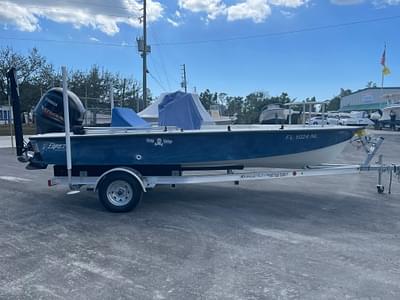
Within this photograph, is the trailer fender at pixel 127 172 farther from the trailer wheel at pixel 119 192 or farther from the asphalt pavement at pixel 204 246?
the asphalt pavement at pixel 204 246

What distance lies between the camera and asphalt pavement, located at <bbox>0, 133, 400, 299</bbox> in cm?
327

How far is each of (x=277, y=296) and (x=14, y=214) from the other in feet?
13.7

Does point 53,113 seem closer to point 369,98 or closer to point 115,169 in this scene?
point 115,169

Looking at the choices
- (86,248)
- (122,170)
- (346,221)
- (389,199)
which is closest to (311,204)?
(346,221)

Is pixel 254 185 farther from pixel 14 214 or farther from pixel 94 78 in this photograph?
pixel 94 78

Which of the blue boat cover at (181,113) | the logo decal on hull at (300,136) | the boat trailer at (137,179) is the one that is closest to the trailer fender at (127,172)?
the boat trailer at (137,179)

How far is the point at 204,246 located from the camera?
4262mm

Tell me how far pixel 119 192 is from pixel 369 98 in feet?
173

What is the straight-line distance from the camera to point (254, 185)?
7711 millimetres

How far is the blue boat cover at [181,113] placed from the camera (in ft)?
21.1

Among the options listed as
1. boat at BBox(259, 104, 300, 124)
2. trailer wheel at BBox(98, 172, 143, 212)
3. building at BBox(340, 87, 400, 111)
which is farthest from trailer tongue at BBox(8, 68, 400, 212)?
Result: building at BBox(340, 87, 400, 111)

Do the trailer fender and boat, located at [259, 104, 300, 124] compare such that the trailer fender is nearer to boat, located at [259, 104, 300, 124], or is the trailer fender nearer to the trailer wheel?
the trailer wheel

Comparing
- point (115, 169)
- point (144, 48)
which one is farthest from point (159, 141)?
point (144, 48)

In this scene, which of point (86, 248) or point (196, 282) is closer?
point (196, 282)
